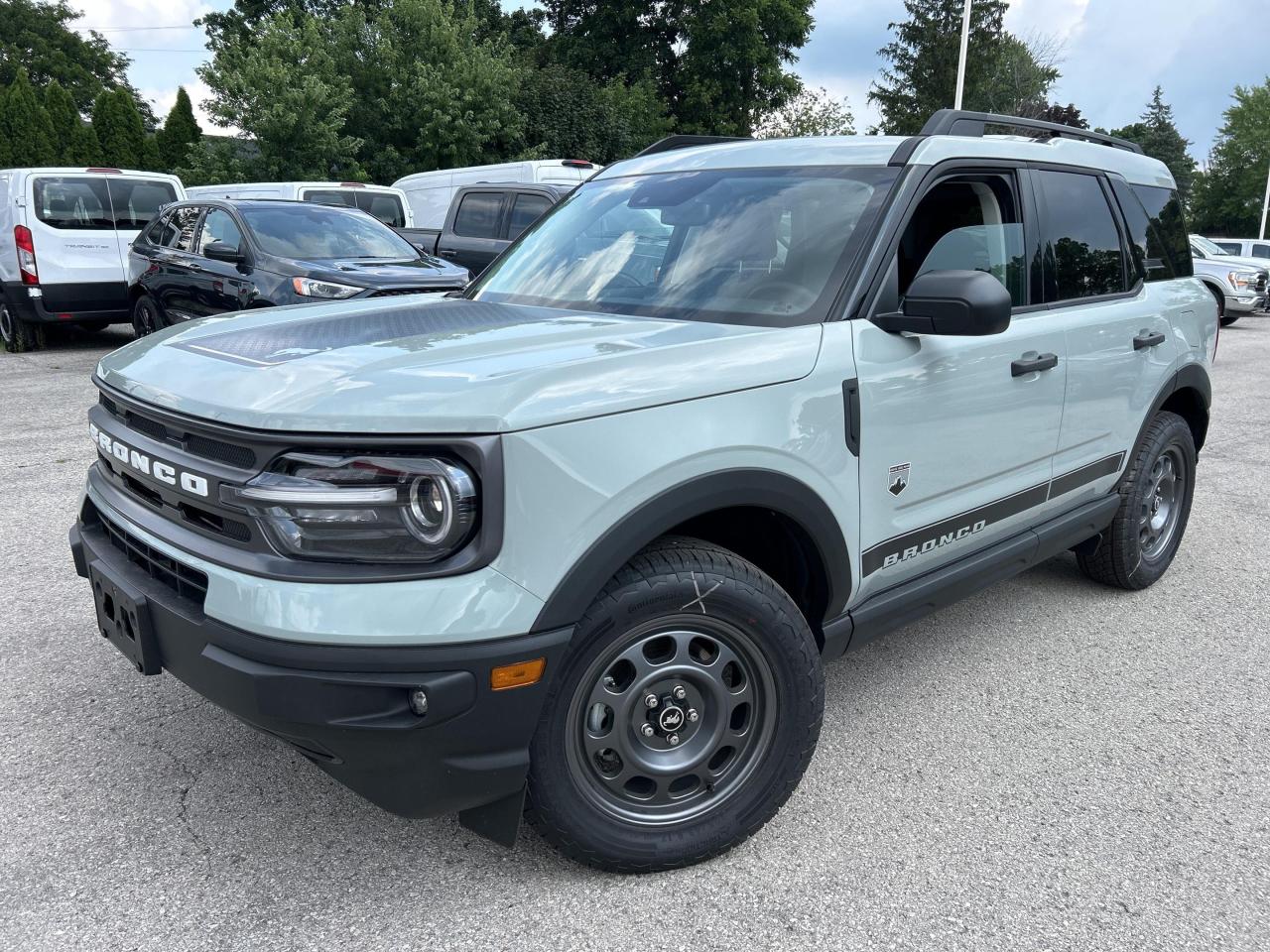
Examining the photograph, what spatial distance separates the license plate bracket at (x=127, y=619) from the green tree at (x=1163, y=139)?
6326 cm

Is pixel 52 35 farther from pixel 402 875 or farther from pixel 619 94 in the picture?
pixel 402 875

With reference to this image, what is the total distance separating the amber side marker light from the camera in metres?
1.98

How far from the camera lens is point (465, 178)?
15273mm

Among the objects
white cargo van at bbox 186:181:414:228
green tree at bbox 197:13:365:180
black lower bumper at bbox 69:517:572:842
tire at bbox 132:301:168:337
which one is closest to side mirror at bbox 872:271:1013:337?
black lower bumper at bbox 69:517:572:842

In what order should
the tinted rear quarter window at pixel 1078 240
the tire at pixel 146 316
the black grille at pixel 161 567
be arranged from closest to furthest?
1. the black grille at pixel 161 567
2. the tinted rear quarter window at pixel 1078 240
3. the tire at pixel 146 316

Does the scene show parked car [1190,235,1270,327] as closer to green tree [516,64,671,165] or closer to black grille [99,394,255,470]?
green tree [516,64,671,165]

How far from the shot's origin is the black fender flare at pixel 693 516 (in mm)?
2066

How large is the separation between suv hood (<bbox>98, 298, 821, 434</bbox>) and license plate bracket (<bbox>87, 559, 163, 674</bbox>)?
450mm

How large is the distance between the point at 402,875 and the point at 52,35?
199 feet

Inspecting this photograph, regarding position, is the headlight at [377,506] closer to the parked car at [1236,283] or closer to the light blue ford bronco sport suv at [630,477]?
the light blue ford bronco sport suv at [630,477]

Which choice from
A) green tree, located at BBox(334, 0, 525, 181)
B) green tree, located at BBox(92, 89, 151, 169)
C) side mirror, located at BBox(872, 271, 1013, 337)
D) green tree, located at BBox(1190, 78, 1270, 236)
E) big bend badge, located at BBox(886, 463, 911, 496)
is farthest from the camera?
green tree, located at BBox(1190, 78, 1270, 236)

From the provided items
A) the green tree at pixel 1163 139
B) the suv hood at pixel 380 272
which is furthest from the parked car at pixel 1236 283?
the green tree at pixel 1163 139

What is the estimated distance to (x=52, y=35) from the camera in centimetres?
5025

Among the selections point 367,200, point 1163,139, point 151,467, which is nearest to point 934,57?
point 1163,139
